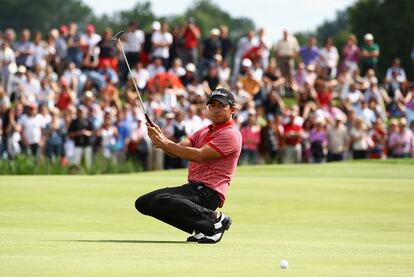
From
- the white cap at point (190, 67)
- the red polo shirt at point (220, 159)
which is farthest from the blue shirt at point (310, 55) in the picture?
the red polo shirt at point (220, 159)

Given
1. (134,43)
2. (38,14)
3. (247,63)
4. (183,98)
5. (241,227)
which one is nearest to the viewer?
(241,227)

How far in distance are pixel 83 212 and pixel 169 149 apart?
573 centimetres

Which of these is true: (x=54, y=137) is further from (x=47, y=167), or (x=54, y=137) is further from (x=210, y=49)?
(x=210, y=49)

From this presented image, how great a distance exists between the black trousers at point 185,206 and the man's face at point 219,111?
2.51 feet

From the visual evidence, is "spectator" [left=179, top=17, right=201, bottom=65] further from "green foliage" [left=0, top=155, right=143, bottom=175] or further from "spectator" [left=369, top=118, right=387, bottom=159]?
"green foliage" [left=0, top=155, right=143, bottom=175]

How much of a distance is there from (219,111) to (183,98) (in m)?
19.7

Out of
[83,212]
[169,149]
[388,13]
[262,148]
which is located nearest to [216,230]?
[169,149]

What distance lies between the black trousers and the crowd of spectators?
1614 cm

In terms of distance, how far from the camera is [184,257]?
11.2 m

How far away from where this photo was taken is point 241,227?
16734mm

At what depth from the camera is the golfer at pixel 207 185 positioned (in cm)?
1311

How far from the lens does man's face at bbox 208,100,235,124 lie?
13.1 meters

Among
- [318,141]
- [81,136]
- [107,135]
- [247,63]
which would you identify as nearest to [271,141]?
[318,141]

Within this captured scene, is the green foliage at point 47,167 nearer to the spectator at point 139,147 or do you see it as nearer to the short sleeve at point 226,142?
the spectator at point 139,147
